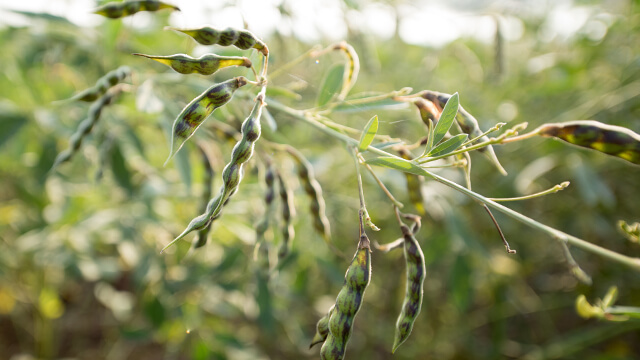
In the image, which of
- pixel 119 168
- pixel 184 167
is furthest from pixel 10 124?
pixel 184 167

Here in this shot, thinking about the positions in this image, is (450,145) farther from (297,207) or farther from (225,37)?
(297,207)

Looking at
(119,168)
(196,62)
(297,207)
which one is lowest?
(297,207)

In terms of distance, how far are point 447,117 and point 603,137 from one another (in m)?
0.26

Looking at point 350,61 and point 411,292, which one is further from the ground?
point 350,61

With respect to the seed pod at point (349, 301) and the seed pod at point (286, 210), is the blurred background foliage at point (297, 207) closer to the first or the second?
the seed pod at point (286, 210)

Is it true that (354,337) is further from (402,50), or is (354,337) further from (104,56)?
(104,56)

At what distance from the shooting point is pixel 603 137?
760mm

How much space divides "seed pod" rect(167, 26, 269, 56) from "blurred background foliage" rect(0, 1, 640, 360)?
373mm

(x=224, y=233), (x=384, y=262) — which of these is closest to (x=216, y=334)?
(x=224, y=233)

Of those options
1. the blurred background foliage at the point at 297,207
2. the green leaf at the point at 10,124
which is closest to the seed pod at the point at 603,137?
the blurred background foliage at the point at 297,207

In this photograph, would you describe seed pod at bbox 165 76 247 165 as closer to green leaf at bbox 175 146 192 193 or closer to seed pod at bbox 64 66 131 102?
seed pod at bbox 64 66 131 102

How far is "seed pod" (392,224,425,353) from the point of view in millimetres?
770

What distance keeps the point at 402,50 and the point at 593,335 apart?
1.71 metres

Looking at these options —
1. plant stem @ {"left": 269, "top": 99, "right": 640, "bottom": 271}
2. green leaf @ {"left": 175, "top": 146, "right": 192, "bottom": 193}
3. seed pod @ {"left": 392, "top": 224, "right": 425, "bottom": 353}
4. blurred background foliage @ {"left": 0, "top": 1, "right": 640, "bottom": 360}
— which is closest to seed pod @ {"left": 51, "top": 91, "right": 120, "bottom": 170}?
blurred background foliage @ {"left": 0, "top": 1, "right": 640, "bottom": 360}
